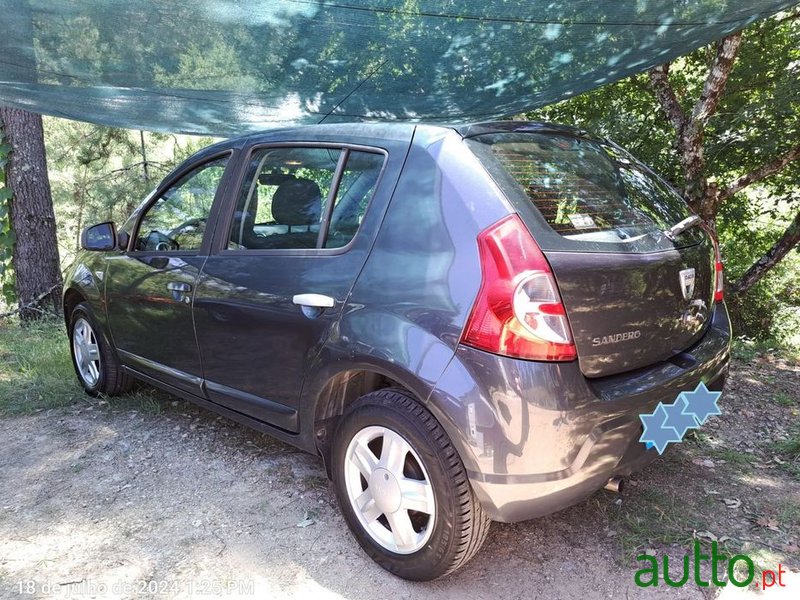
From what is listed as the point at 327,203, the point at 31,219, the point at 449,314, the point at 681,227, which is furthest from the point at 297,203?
the point at 31,219

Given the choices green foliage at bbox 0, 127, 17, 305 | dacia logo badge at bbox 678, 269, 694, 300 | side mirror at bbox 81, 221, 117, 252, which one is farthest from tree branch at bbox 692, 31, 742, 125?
green foliage at bbox 0, 127, 17, 305

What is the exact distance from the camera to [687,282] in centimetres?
236

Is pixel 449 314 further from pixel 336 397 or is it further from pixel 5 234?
pixel 5 234

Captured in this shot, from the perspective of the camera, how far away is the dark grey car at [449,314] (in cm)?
197

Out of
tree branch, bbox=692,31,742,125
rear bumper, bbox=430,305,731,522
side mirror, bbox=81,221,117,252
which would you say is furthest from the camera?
tree branch, bbox=692,31,742,125

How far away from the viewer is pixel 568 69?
188 inches

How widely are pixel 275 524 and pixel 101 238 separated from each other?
206 cm

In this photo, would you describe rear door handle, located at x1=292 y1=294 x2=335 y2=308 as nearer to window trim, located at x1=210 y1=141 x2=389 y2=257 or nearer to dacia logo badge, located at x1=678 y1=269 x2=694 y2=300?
window trim, located at x1=210 y1=141 x2=389 y2=257

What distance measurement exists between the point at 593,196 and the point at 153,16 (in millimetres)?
3573

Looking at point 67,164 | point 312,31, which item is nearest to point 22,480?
point 312,31

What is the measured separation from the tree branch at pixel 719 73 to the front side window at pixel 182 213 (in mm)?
3704

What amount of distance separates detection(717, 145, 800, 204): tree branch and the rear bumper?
3836mm

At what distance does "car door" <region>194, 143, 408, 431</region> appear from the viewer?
2432 millimetres

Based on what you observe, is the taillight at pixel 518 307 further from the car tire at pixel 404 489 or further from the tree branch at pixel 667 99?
the tree branch at pixel 667 99
